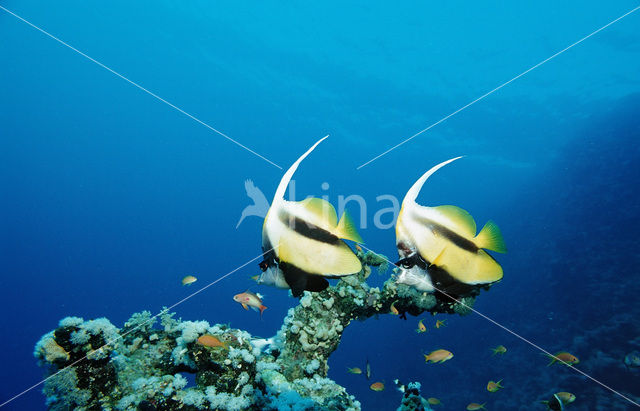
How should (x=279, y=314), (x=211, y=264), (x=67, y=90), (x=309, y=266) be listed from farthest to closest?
(x=211, y=264) < (x=67, y=90) < (x=279, y=314) < (x=309, y=266)

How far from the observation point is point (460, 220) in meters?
1.77

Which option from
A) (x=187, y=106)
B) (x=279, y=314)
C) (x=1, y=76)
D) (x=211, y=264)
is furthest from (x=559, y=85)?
(x=1, y=76)

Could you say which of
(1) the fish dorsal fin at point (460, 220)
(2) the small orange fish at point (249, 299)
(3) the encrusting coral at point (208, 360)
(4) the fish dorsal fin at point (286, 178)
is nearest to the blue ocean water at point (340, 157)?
(3) the encrusting coral at point (208, 360)

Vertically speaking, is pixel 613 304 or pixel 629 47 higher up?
pixel 629 47

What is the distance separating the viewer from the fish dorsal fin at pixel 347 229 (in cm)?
160

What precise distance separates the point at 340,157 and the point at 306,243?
258 ft

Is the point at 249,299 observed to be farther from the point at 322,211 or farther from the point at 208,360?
the point at 322,211

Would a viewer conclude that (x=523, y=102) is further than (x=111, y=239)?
No

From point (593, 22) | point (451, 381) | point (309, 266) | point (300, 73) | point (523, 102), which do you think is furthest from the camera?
point (300, 73)

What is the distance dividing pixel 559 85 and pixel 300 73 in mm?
39878

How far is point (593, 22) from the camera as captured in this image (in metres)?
38.1

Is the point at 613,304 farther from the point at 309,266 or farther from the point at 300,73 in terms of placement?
the point at 300,73

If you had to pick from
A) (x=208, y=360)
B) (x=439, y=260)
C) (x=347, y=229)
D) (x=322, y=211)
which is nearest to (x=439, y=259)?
(x=439, y=260)

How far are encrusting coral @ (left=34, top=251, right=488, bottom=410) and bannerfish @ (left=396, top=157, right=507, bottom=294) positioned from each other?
27cm
